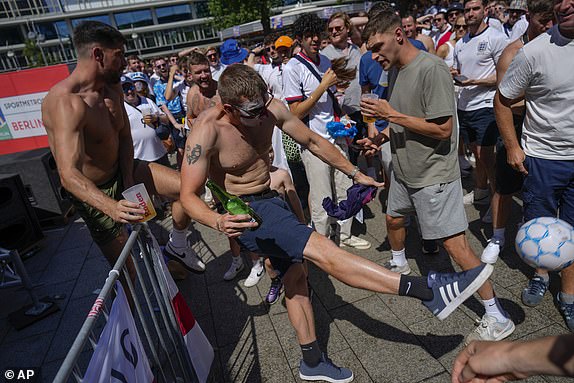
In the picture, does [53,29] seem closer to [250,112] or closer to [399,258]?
[250,112]

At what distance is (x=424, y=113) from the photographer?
249 cm

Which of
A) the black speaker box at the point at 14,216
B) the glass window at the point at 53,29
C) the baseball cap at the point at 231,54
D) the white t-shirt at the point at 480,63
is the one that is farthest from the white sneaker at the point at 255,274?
the glass window at the point at 53,29

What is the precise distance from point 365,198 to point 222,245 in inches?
93.6

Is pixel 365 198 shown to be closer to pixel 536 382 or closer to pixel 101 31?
pixel 536 382

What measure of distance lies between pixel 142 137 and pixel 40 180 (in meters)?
2.35

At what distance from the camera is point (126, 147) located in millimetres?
3045

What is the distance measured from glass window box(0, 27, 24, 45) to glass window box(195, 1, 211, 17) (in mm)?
23392

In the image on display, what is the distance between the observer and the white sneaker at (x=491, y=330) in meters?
2.43

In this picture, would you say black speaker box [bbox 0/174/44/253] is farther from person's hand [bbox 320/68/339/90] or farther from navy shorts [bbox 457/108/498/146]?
navy shorts [bbox 457/108/498/146]

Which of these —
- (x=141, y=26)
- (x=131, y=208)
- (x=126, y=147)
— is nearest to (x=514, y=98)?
(x=131, y=208)

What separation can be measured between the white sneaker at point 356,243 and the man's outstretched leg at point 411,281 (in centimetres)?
190

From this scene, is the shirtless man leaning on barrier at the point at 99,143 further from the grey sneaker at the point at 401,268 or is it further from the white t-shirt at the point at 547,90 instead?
the white t-shirt at the point at 547,90

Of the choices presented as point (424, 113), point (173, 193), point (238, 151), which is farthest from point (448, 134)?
point (173, 193)

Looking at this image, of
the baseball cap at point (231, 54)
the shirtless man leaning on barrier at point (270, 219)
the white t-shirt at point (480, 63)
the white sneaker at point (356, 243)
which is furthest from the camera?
the baseball cap at point (231, 54)
